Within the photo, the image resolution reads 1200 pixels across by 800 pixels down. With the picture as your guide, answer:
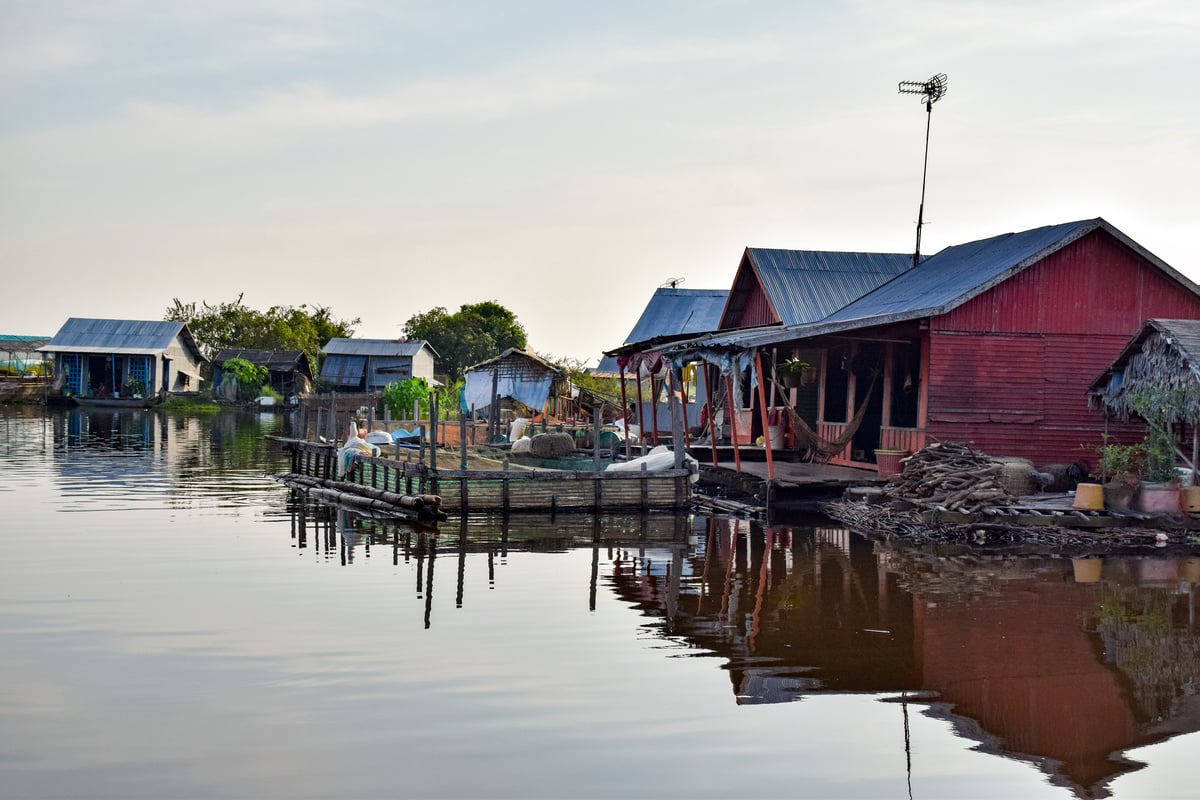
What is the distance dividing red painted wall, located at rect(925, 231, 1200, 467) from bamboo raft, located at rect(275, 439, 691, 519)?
4514 millimetres

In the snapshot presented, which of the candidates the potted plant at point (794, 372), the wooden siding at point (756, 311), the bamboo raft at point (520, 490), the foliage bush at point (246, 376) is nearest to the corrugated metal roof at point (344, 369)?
the foliage bush at point (246, 376)

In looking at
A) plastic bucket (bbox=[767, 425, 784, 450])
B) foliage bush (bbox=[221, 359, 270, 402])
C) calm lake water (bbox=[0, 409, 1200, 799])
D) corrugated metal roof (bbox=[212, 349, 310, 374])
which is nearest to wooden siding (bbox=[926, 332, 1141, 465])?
calm lake water (bbox=[0, 409, 1200, 799])

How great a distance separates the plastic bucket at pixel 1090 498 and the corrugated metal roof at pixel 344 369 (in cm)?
4959

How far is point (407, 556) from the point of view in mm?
14594

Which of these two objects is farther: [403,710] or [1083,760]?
[403,710]

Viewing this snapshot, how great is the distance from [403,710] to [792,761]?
2441 mm

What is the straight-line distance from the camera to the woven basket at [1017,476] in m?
17.6

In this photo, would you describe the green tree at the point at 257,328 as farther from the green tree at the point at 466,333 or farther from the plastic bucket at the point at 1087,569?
the plastic bucket at the point at 1087,569

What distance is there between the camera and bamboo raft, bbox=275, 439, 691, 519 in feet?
59.3

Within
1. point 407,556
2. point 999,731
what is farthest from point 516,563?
point 999,731

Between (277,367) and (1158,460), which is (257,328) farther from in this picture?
(1158,460)

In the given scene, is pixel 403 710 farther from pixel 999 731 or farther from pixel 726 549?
pixel 726 549

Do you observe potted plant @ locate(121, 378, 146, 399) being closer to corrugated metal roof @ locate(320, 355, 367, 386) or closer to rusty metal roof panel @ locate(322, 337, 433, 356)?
corrugated metal roof @ locate(320, 355, 367, 386)

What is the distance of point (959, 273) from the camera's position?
21.6 m
